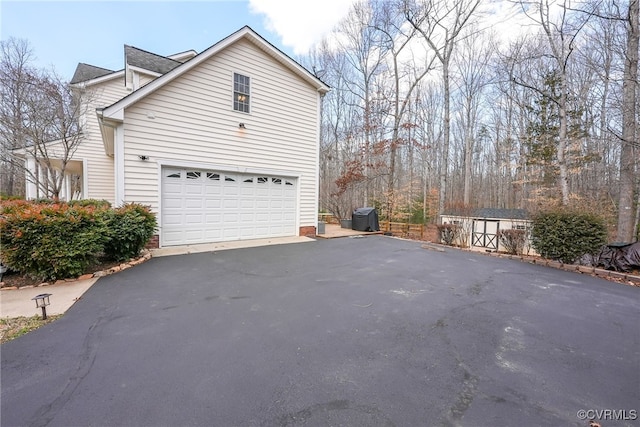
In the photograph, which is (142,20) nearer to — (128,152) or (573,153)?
(128,152)

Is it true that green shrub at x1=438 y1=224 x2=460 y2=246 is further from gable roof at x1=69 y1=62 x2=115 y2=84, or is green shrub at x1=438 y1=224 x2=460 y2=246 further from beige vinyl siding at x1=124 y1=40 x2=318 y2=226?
gable roof at x1=69 y1=62 x2=115 y2=84

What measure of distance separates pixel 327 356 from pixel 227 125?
7713 millimetres

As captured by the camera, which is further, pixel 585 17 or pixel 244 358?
pixel 585 17

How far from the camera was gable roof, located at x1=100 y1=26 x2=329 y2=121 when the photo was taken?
21.9ft

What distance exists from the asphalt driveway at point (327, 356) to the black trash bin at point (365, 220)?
7518mm

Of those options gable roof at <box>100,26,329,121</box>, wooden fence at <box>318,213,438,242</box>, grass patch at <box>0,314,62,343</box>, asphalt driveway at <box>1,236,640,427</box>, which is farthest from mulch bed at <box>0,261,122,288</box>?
wooden fence at <box>318,213,438,242</box>

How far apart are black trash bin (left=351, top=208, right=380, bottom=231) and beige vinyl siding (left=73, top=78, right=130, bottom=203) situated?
1137 centimetres

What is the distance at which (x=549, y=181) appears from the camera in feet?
44.8

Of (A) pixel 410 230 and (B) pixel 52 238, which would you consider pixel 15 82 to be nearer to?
(B) pixel 52 238

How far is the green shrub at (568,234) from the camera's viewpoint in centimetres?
621

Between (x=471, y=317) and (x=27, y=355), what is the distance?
4762 millimetres

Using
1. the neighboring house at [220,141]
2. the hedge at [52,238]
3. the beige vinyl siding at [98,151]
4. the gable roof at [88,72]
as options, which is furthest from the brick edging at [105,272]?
the gable roof at [88,72]

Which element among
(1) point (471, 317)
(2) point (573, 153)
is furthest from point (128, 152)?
(2) point (573, 153)

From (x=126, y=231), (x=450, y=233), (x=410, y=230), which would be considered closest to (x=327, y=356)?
(x=126, y=231)
